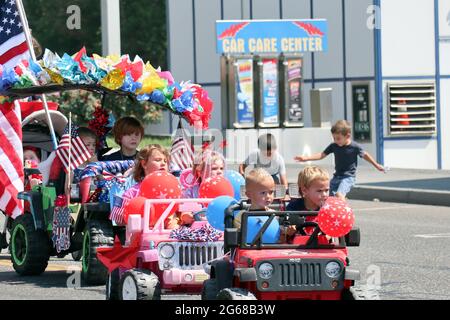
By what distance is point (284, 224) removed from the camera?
9477 mm

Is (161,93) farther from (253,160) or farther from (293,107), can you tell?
(293,107)

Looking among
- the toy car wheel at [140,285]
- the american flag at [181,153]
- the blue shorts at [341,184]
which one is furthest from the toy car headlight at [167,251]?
the blue shorts at [341,184]

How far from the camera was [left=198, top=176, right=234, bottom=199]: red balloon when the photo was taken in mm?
11312

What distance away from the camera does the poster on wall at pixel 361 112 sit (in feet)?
118

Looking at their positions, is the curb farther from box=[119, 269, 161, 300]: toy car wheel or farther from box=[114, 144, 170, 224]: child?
box=[119, 269, 161, 300]: toy car wheel

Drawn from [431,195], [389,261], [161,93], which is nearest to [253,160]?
[389,261]

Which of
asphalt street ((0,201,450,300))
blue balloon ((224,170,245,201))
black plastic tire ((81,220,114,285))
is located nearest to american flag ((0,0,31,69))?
asphalt street ((0,201,450,300))

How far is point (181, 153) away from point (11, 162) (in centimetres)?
328

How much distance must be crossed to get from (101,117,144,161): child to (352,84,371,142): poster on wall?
22940mm

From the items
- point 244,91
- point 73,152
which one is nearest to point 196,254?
point 73,152

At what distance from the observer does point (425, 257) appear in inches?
595

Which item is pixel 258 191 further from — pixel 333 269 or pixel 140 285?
pixel 140 285
